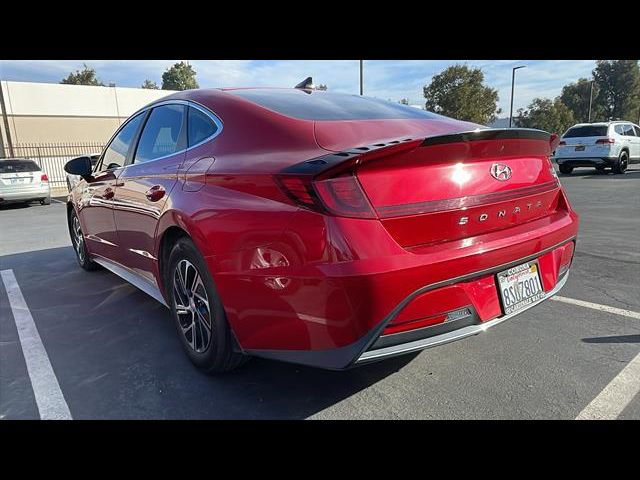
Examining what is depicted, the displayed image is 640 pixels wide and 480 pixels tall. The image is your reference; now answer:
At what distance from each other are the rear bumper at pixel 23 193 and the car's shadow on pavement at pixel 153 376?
1089cm

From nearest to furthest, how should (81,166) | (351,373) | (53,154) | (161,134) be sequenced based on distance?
A: 1. (351,373)
2. (161,134)
3. (81,166)
4. (53,154)

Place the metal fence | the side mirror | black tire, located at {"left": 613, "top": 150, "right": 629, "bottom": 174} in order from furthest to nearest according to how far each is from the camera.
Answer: the metal fence < black tire, located at {"left": 613, "top": 150, "right": 629, "bottom": 174} < the side mirror

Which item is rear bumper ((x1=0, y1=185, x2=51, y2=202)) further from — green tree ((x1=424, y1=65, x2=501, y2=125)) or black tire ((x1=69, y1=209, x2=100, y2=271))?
green tree ((x1=424, y1=65, x2=501, y2=125))

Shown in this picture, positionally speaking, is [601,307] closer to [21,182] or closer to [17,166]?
[21,182]

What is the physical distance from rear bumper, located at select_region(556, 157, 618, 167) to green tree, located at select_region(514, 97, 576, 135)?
32.7 metres

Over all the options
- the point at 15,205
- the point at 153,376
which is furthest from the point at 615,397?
the point at 15,205

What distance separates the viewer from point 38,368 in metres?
2.96

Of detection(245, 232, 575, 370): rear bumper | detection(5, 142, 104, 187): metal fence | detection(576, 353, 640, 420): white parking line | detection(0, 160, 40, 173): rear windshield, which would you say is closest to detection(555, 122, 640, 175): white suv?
detection(576, 353, 640, 420): white parking line

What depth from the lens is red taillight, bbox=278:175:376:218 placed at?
1.93m

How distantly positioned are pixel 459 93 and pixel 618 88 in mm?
38568

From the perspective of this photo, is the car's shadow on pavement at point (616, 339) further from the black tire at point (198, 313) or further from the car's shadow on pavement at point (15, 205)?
the car's shadow on pavement at point (15, 205)

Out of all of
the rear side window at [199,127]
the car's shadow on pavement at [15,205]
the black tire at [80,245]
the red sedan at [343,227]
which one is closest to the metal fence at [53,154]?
the car's shadow on pavement at [15,205]

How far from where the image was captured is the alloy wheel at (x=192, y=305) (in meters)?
2.70

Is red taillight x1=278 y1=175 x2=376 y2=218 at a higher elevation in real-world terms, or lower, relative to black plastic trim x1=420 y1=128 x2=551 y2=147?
lower
